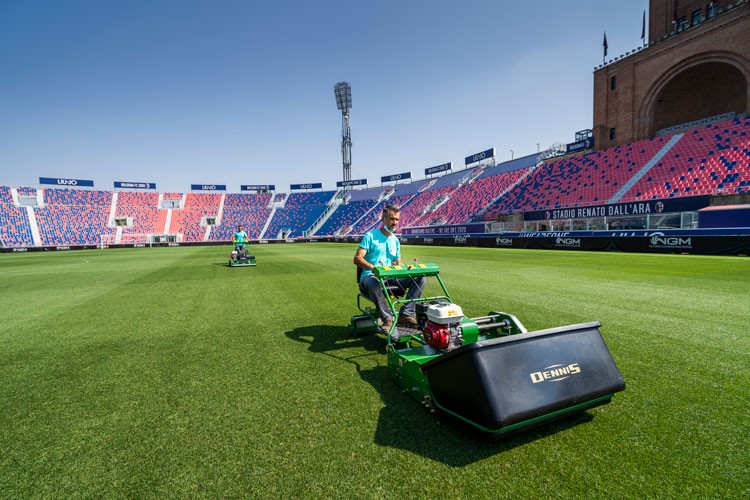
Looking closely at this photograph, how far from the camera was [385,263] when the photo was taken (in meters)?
4.86

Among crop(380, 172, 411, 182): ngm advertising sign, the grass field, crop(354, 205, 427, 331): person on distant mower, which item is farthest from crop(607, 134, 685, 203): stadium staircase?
crop(380, 172, 411, 182): ngm advertising sign

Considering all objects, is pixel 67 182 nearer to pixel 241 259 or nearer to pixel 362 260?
pixel 241 259

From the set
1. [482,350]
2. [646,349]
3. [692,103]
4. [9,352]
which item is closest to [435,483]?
[482,350]

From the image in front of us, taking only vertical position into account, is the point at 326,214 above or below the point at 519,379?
above

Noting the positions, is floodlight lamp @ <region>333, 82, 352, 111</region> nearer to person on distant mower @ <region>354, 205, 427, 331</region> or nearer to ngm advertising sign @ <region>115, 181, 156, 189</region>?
ngm advertising sign @ <region>115, 181, 156, 189</region>

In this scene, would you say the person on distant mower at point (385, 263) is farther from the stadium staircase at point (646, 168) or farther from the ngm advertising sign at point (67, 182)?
the ngm advertising sign at point (67, 182)

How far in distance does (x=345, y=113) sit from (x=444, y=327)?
62767 millimetres

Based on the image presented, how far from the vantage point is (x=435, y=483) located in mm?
1889

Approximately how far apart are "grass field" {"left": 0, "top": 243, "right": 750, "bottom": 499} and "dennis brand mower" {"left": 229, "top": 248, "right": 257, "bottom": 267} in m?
9.69

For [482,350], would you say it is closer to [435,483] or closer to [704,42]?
[435,483]

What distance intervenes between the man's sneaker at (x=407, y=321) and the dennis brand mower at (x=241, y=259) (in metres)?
12.7

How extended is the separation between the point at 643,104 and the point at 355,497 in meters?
41.0

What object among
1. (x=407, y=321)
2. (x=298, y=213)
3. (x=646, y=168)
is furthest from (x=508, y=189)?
(x=298, y=213)

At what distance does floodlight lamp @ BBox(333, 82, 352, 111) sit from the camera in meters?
58.6
